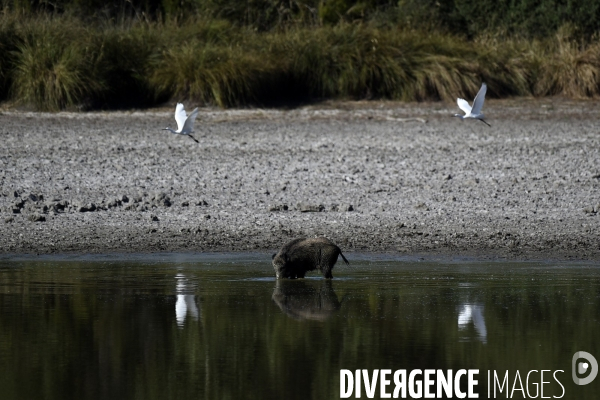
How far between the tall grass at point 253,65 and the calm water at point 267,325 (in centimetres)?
820

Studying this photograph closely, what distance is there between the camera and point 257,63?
714 inches

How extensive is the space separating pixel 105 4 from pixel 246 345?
64.1 feet

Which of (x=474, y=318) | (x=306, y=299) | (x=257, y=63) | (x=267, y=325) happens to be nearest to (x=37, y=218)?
(x=306, y=299)

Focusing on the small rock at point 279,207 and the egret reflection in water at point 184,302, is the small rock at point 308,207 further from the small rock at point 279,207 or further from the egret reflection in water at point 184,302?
the egret reflection in water at point 184,302

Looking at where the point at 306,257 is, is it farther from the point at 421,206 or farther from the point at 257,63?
the point at 257,63

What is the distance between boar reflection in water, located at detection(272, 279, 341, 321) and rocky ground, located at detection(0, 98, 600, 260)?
5.18 ft

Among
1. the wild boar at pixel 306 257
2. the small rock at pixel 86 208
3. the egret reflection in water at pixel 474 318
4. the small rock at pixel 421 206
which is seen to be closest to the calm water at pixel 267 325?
the egret reflection in water at pixel 474 318

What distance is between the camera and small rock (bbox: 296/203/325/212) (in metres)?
11.4

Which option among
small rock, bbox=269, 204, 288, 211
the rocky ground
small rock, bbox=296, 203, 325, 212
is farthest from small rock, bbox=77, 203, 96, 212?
small rock, bbox=296, 203, 325, 212

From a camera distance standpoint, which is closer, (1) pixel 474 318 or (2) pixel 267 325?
(2) pixel 267 325

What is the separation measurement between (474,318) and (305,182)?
5590 millimetres

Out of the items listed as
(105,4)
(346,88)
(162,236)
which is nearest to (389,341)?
(162,236)

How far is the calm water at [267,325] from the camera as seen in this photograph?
577 cm

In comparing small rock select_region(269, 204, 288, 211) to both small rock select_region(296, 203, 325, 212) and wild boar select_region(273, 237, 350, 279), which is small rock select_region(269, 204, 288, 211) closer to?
small rock select_region(296, 203, 325, 212)
